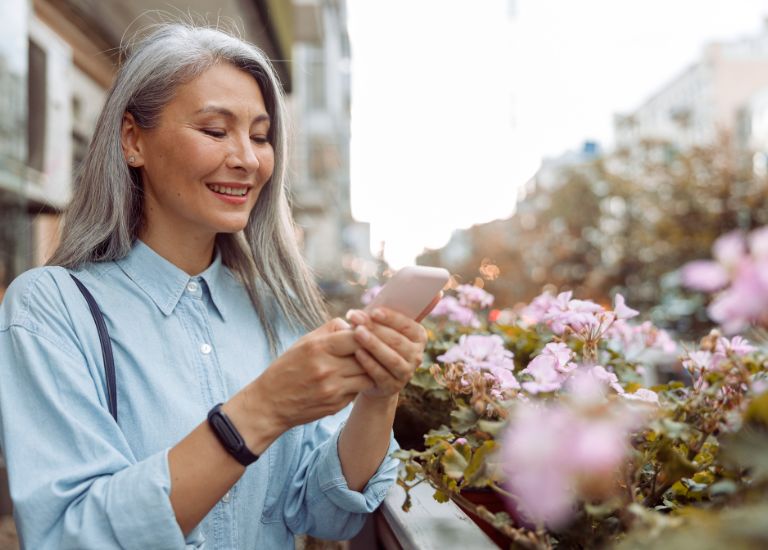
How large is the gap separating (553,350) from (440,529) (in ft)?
1.34

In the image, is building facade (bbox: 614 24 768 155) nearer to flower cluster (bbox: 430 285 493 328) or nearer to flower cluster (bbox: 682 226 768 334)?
flower cluster (bbox: 430 285 493 328)

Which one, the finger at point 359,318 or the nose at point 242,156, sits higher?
the nose at point 242,156

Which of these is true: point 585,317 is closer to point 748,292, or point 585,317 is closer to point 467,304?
point 748,292

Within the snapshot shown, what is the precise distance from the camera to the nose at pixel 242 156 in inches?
59.7

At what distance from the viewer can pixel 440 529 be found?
1302 mm

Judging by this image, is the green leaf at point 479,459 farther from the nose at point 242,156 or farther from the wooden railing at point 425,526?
the nose at point 242,156

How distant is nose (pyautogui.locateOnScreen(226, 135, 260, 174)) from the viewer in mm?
1516

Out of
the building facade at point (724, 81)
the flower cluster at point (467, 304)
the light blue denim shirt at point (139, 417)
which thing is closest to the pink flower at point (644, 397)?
the light blue denim shirt at point (139, 417)

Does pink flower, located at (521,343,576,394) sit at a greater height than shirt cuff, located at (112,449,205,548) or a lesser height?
greater

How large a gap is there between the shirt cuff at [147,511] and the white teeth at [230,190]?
25.3 inches

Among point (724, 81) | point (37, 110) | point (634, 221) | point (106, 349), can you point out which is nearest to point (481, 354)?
point (106, 349)

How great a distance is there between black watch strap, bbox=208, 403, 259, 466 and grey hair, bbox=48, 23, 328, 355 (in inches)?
21.8

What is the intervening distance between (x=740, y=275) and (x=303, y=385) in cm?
68

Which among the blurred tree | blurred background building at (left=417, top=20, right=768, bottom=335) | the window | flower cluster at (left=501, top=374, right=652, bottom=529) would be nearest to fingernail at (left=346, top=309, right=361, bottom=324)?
flower cluster at (left=501, top=374, right=652, bottom=529)
